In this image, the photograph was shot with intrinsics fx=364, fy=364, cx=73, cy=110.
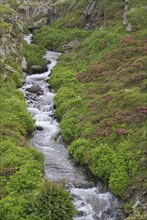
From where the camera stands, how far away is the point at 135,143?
1326 inches

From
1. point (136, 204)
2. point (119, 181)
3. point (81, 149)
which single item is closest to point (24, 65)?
point (81, 149)

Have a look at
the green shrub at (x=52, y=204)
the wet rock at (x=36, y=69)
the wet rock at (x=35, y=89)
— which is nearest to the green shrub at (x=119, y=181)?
the green shrub at (x=52, y=204)

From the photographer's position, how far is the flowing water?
2808cm

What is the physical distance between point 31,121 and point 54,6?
84.2m

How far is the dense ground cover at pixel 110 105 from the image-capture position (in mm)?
31391

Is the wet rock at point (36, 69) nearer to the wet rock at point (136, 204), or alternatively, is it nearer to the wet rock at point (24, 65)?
the wet rock at point (24, 65)

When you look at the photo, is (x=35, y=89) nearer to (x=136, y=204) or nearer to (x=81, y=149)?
(x=81, y=149)

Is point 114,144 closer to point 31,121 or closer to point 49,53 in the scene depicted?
point 31,121

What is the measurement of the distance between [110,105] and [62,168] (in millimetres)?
10789

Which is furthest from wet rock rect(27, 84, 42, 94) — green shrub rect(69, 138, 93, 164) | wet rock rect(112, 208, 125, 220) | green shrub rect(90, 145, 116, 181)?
wet rock rect(112, 208, 125, 220)

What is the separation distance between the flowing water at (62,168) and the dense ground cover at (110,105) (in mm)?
961

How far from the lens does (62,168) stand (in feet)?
113

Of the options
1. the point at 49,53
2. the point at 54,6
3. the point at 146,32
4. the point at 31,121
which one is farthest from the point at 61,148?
the point at 54,6

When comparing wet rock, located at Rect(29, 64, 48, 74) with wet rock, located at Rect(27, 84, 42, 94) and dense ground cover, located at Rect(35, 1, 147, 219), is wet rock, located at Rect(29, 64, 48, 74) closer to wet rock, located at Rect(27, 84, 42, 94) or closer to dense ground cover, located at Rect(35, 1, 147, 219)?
dense ground cover, located at Rect(35, 1, 147, 219)
